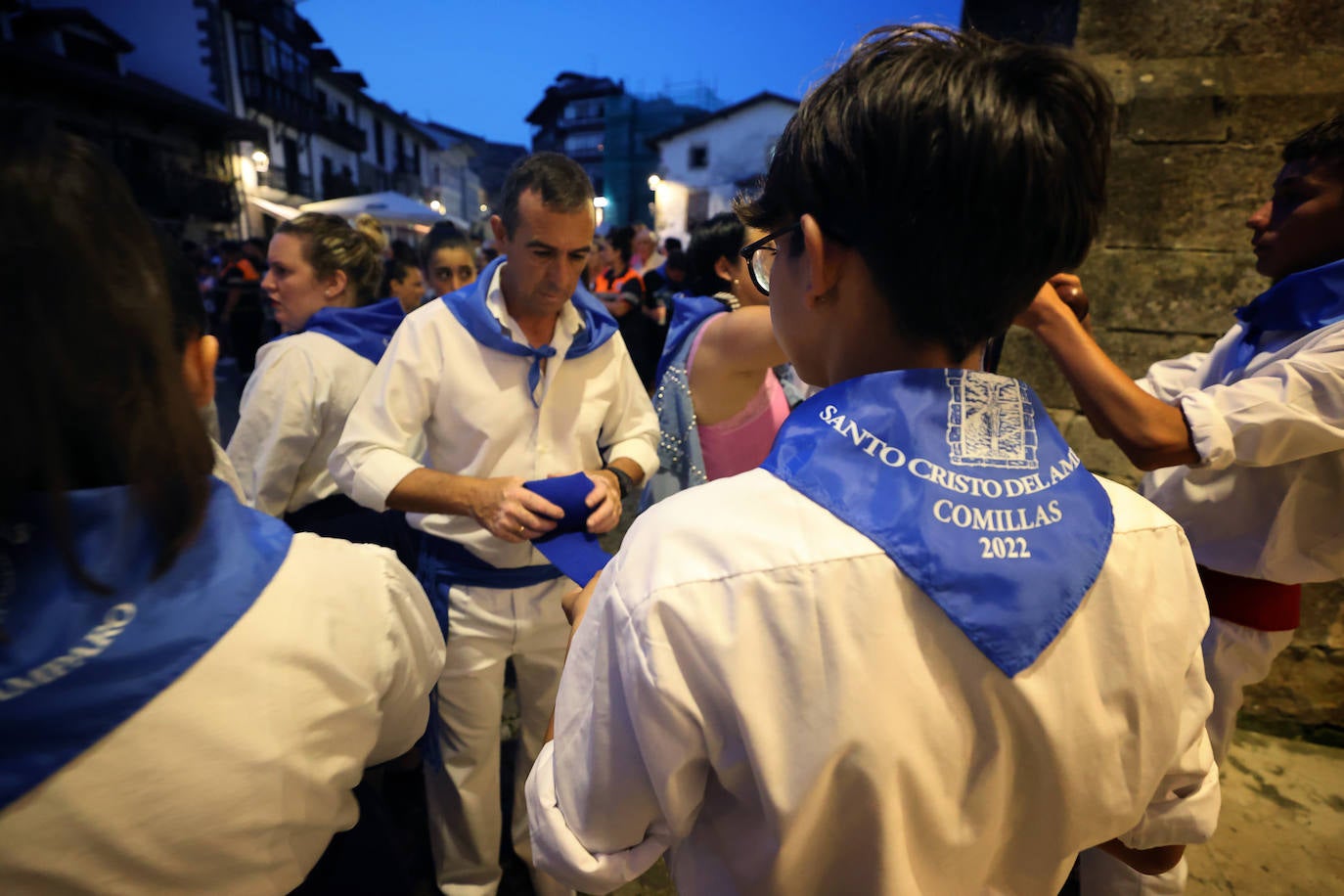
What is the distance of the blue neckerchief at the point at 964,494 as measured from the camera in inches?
27.8

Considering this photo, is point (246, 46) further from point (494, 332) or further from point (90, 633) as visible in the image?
point (90, 633)

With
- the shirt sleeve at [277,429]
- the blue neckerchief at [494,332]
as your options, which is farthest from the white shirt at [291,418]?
the blue neckerchief at [494,332]

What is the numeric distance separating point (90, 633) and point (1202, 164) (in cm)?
361

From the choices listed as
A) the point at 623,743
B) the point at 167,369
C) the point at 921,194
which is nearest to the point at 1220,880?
the point at 623,743

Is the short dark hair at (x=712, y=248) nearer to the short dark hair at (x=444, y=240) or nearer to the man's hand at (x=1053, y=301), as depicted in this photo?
the man's hand at (x=1053, y=301)

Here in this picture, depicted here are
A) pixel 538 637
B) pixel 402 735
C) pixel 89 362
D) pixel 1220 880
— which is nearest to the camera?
pixel 89 362

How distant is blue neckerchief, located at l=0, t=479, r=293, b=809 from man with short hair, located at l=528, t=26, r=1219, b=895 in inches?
18.2

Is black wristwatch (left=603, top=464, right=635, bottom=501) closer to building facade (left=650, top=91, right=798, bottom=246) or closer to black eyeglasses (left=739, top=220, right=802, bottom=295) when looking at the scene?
black eyeglasses (left=739, top=220, right=802, bottom=295)

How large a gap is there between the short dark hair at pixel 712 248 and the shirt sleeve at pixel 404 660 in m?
1.81

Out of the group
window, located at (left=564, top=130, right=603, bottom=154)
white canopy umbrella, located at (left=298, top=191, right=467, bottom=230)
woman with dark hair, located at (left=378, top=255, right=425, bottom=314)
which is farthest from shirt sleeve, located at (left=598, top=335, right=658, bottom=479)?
window, located at (left=564, top=130, right=603, bottom=154)

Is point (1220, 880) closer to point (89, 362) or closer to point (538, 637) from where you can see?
point (538, 637)

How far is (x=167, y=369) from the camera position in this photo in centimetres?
79

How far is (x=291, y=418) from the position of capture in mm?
2285

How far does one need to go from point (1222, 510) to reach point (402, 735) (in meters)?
2.22
